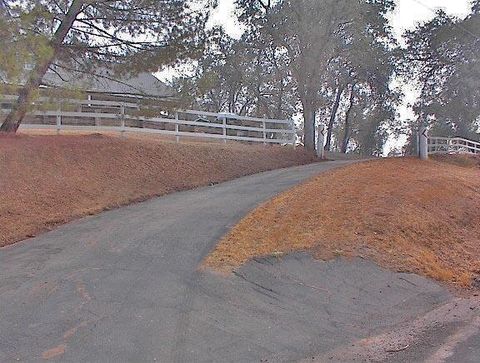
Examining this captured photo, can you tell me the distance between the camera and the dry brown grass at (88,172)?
10680mm

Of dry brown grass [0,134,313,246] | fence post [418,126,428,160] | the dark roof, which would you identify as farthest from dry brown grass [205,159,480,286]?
fence post [418,126,428,160]

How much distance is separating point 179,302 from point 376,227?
392cm

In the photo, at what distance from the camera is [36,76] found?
12.3 metres

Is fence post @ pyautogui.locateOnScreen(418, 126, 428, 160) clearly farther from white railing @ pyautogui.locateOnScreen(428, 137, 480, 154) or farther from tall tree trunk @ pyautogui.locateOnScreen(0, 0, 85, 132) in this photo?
tall tree trunk @ pyautogui.locateOnScreen(0, 0, 85, 132)

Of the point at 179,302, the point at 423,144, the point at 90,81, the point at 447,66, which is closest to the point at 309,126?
the point at 423,144

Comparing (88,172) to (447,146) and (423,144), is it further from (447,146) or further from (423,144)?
(447,146)

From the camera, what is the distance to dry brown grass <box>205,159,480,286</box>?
7555 millimetres

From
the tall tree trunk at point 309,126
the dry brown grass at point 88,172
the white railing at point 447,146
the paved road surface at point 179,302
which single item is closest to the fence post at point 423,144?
the white railing at point 447,146

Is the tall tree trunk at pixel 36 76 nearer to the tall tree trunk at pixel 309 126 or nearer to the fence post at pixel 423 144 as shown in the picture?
the tall tree trunk at pixel 309 126

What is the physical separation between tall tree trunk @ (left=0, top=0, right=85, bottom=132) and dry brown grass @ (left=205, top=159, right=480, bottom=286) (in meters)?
6.17

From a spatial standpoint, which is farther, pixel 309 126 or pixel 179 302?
pixel 309 126

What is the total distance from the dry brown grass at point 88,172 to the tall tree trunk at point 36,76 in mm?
615

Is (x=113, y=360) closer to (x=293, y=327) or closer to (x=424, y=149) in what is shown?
(x=293, y=327)

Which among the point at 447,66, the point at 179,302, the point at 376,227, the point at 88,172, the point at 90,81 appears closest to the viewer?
the point at 179,302
